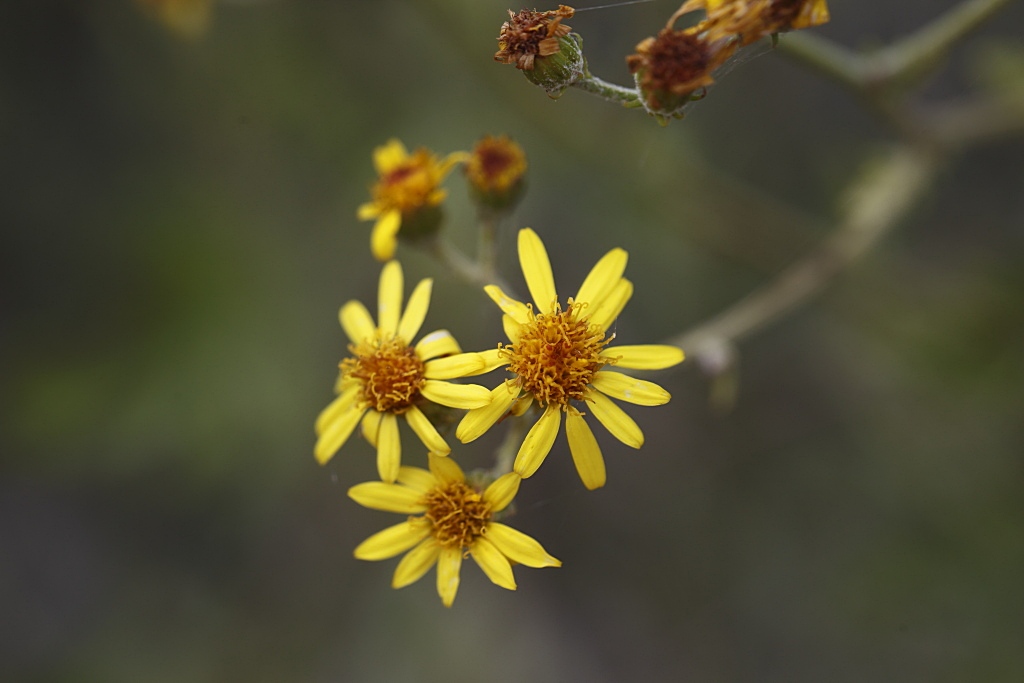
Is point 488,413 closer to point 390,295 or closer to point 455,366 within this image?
point 455,366

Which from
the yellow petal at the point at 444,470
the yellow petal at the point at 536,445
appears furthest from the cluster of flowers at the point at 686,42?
the yellow petal at the point at 444,470

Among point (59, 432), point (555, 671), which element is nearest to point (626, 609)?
point (555, 671)

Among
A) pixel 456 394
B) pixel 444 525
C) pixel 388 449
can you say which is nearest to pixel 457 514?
pixel 444 525

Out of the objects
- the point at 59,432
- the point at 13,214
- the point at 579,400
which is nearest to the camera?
the point at 579,400

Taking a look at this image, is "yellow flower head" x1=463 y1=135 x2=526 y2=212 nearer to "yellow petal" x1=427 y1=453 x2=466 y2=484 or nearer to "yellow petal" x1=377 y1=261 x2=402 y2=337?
"yellow petal" x1=377 y1=261 x2=402 y2=337

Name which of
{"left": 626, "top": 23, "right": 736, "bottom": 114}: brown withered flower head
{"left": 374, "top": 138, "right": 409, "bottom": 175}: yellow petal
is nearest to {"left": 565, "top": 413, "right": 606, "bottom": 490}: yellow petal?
{"left": 626, "top": 23, "right": 736, "bottom": 114}: brown withered flower head

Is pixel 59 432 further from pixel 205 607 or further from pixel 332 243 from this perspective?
pixel 332 243
